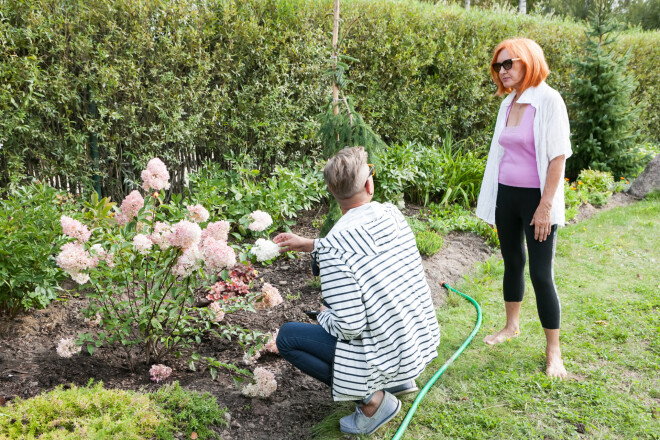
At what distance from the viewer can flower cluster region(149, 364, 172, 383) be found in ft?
8.51

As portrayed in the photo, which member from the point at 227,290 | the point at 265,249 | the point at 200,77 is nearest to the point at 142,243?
the point at 265,249

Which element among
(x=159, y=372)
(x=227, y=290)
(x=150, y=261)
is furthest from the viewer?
(x=227, y=290)

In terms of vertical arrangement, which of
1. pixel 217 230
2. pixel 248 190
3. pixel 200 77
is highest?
pixel 200 77

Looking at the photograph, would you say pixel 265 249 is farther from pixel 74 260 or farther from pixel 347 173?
pixel 74 260

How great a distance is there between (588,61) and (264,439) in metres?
7.54

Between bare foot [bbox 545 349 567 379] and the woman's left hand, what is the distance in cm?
73

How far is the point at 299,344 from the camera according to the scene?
93.9 inches

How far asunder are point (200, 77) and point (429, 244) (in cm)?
261

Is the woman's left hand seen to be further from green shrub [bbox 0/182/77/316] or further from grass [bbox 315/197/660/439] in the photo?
green shrub [bbox 0/182/77/316]

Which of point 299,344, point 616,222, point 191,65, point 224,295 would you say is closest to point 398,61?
point 191,65

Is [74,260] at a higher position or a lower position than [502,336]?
higher

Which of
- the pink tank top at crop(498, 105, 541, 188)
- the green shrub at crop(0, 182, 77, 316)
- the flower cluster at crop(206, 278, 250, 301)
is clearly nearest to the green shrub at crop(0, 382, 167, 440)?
the green shrub at crop(0, 182, 77, 316)

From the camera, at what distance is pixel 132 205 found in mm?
2457

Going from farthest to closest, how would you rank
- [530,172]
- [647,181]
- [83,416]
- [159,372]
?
[647,181]
[530,172]
[159,372]
[83,416]
